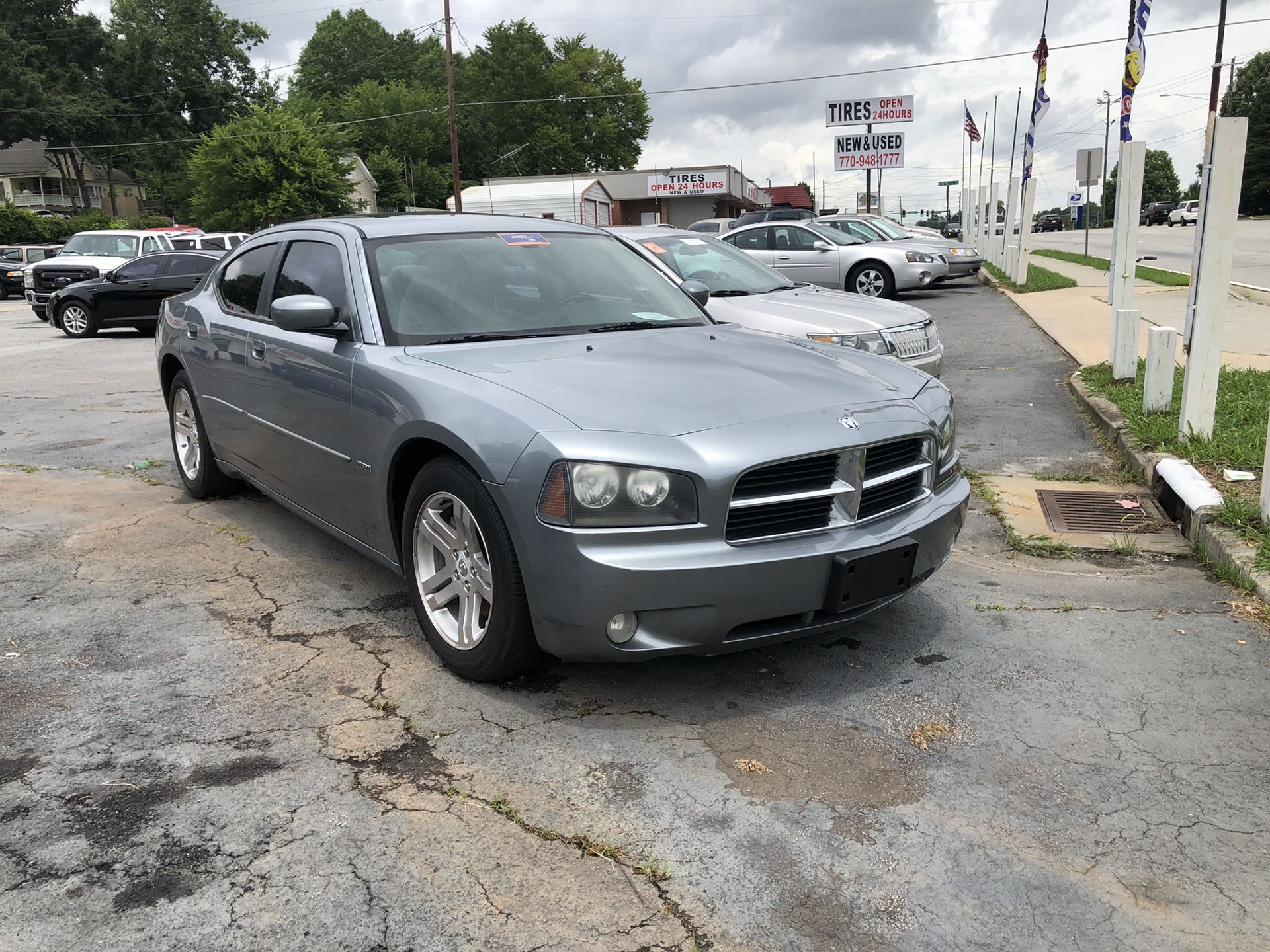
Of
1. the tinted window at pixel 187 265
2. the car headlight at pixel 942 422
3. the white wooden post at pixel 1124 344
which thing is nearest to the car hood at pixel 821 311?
the white wooden post at pixel 1124 344

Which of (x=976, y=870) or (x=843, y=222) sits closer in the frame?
(x=976, y=870)

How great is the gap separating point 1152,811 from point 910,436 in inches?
54.2

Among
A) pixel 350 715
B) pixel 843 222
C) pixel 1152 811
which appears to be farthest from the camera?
pixel 843 222

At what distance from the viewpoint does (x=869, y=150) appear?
32.3 meters

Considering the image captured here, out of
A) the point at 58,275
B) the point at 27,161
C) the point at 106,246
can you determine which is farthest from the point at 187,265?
the point at 27,161

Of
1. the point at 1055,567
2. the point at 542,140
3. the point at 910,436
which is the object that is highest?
the point at 542,140

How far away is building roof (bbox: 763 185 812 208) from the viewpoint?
86938mm

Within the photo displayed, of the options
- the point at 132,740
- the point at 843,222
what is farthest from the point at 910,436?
the point at 843,222

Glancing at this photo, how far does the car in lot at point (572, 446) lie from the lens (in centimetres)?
306

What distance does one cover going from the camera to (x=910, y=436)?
3555 millimetres

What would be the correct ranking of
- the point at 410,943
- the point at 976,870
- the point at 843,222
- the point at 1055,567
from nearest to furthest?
1. the point at 410,943
2. the point at 976,870
3. the point at 1055,567
4. the point at 843,222

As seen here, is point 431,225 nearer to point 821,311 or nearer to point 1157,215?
point 821,311

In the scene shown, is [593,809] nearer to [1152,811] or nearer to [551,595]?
[551,595]

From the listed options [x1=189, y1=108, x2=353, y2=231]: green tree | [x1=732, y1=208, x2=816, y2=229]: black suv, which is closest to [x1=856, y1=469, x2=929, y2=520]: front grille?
[x1=732, y1=208, x2=816, y2=229]: black suv
